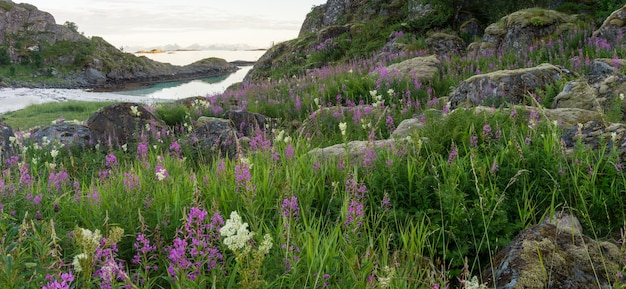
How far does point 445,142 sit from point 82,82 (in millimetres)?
83632

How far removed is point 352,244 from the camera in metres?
3.08

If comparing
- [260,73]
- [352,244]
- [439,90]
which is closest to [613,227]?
[352,244]

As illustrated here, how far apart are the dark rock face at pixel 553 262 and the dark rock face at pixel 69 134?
802 centimetres

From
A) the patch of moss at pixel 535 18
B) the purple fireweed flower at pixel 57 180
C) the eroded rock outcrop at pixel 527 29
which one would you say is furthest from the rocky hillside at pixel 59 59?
the purple fireweed flower at pixel 57 180

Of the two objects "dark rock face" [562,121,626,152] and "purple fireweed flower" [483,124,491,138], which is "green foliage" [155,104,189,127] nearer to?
"purple fireweed flower" [483,124,491,138]

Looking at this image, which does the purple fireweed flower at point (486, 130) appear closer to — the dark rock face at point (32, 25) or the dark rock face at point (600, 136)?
the dark rock face at point (600, 136)

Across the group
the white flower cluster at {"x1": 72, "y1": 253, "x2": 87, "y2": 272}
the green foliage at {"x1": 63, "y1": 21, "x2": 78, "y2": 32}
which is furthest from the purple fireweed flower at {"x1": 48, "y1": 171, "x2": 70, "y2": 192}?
the green foliage at {"x1": 63, "y1": 21, "x2": 78, "y2": 32}

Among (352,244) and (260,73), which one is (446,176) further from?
(260,73)

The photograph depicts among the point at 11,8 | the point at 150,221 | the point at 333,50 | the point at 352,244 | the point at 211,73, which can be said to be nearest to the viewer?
the point at 352,244

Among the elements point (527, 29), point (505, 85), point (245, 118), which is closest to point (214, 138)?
point (245, 118)

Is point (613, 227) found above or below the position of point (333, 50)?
below

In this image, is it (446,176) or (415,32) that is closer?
(446,176)

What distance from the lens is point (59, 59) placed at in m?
85.5

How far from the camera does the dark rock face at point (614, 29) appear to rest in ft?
40.2
